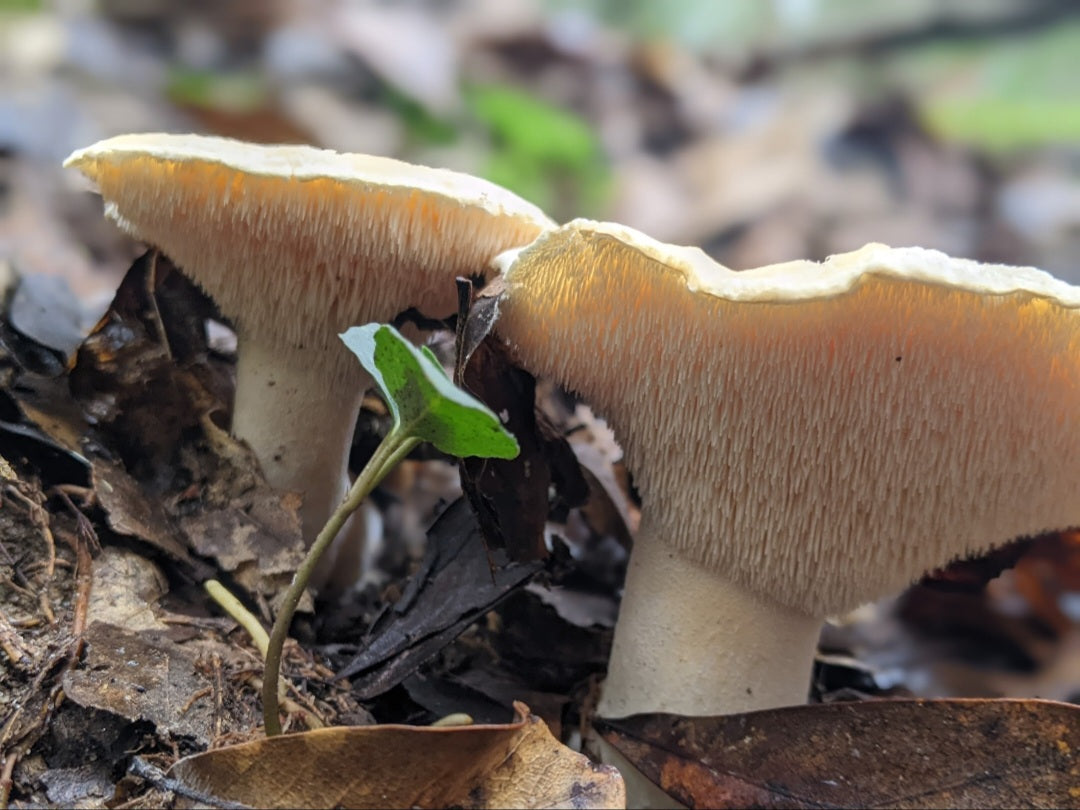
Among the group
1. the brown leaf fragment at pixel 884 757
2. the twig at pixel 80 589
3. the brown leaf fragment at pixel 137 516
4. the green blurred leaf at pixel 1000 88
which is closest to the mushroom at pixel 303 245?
the brown leaf fragment at pixel 137 516

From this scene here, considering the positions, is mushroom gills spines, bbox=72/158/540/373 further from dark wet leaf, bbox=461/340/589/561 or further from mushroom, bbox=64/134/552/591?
dark wet leaf, bbox=461/340/589/561

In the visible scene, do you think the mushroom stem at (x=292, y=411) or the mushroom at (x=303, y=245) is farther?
the mushroom stem at (x=292, y=411)

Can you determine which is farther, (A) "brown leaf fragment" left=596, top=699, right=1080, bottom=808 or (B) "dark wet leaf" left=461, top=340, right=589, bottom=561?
(B) "dark wet leaf" left=461, top=340, right=589, bottom=561

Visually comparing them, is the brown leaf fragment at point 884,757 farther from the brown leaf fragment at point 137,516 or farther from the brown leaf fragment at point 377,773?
the brown leaf fragment at point 137,516

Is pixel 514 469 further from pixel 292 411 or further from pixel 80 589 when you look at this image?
pixel 80 589

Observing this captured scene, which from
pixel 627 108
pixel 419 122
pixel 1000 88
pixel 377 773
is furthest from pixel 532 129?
pixel 377 773

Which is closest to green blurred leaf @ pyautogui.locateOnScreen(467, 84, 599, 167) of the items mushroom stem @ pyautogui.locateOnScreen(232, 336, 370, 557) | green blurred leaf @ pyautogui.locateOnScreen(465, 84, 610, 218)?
green blurred leaf @ pyautogui.locateOnScreen(465, 84, 610, 218)

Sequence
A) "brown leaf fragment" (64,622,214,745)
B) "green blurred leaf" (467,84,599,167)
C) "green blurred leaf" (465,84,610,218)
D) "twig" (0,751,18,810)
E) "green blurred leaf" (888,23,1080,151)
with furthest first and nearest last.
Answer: "green blurred leaf" (888,23,1080,151) < "green blurred leaf" (467,84,599,167) < "green blurred leaf" (465,84,610,218) < "brown leaf fragment" (64,622,214,745) < "twig" (0,751,18,810)

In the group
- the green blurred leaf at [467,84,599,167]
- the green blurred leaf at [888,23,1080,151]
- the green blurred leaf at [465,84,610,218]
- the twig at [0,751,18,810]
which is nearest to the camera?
the twig at [0,751,18,810]

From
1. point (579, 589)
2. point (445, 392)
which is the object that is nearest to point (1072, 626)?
point (579, 589)
